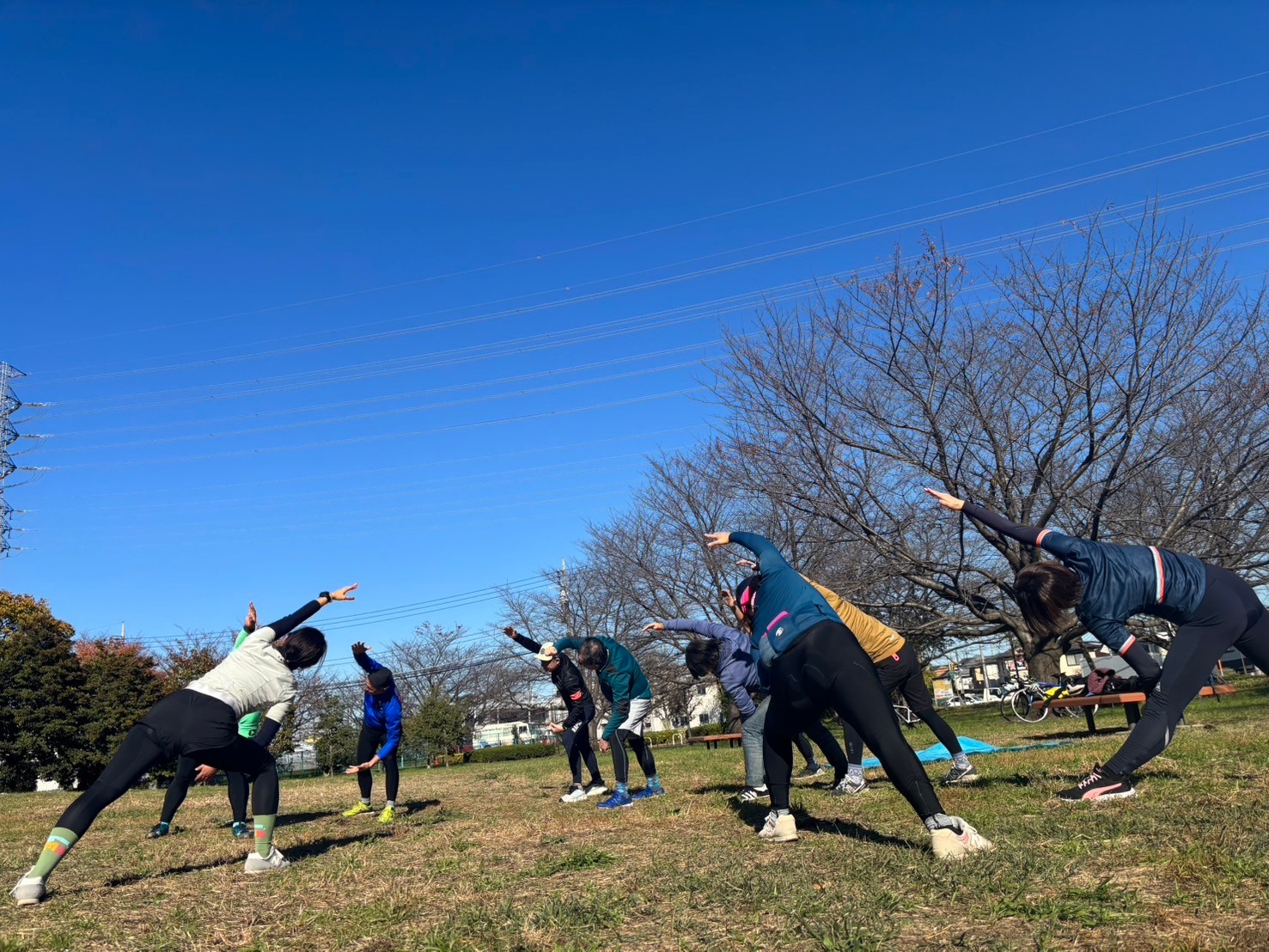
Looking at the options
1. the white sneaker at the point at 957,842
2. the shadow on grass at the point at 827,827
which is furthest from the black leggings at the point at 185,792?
the white sneaker at the point at 957,842

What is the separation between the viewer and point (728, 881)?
13.8ft

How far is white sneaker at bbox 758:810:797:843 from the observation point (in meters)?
5.28

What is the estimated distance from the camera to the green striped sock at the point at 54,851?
5035 mm

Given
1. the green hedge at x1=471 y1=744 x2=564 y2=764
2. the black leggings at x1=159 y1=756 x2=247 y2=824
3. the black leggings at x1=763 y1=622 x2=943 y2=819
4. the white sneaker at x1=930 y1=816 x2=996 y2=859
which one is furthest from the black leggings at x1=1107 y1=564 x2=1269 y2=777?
the green hedge at x1=471 y1=744 x2=564 y2=764

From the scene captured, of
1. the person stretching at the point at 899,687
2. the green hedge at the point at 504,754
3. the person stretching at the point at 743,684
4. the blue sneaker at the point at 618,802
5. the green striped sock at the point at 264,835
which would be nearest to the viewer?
the green striped sock at the point at 264,835

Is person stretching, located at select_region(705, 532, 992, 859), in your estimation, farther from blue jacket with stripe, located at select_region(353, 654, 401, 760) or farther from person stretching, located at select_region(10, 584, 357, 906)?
blue jacket with stripe, located at select_region(353, 654, 401, 760)

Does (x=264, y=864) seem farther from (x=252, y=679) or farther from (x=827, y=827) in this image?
(x=827, y=827)

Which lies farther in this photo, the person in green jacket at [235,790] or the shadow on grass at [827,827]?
the person in green jacket at [235,790]

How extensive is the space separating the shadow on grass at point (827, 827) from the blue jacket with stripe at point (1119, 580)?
1843 mm

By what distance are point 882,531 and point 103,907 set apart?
16091 millimetres

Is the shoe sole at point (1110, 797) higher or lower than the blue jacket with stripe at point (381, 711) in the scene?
lower

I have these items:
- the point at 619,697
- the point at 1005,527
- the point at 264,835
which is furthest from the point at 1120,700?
the point at 264,835

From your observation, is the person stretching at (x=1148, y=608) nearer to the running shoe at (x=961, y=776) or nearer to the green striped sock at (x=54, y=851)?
the running shoe at (x=961, y=776)

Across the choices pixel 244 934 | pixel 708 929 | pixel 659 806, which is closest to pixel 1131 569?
pixel 708 929
